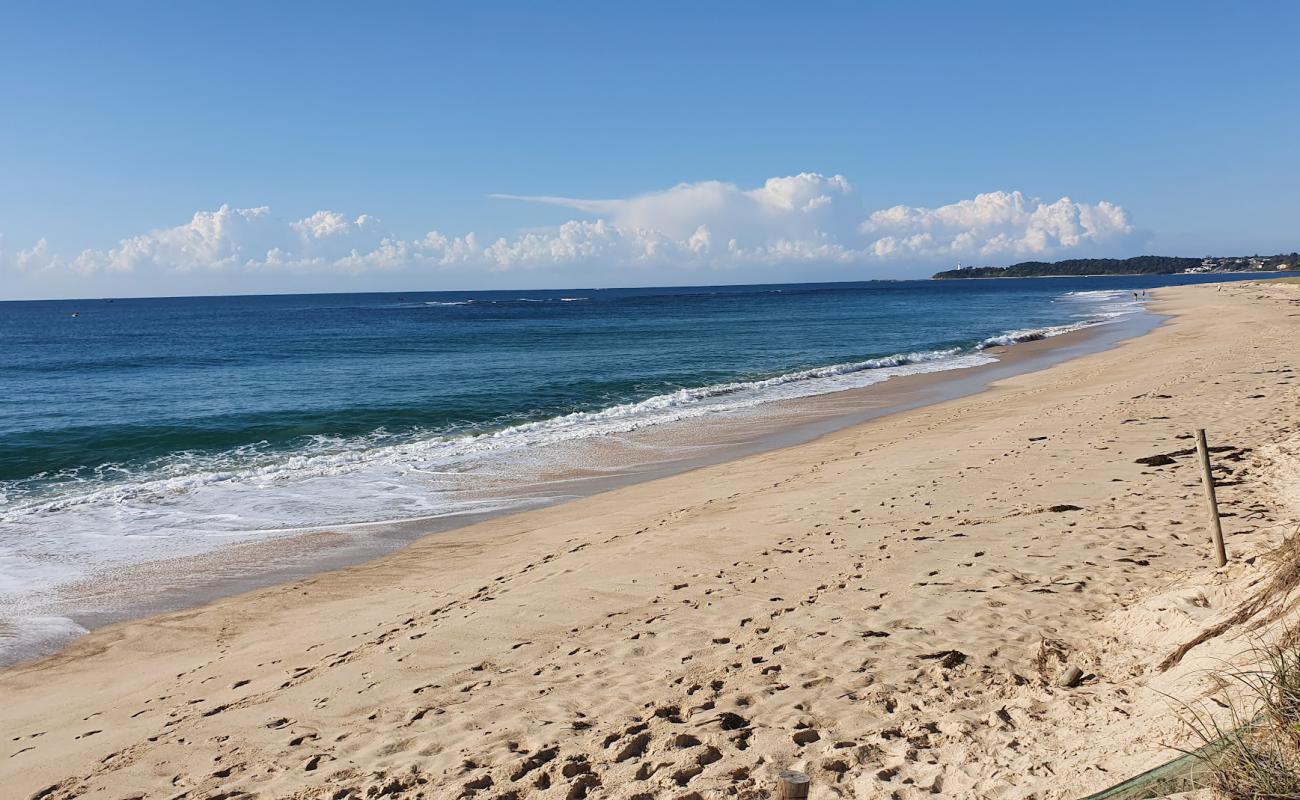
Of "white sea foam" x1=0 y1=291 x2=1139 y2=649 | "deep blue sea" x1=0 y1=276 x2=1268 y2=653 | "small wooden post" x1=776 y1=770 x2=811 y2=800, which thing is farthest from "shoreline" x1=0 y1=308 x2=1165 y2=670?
"small wooden post" x1=776 y1=770 x2=811 y2=800

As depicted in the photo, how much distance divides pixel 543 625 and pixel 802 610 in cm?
239

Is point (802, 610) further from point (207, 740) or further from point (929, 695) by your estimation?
point (207, 740)

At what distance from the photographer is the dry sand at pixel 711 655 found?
4934 millimetres

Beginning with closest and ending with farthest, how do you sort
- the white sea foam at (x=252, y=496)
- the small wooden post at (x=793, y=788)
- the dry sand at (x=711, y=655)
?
the small wooden post at (x=793, y=788)
the dry sand at (x=711, y=655)
the white sea foam at (x=252, y=496)

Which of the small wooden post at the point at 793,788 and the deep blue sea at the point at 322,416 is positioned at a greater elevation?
the deep blue sea at the point at 322,416

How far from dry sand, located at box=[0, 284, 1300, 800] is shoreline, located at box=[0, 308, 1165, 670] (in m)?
0.47

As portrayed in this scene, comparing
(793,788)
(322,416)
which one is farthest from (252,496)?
(793,788)

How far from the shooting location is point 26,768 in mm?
5758

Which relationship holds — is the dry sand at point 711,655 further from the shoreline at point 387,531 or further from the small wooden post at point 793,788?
the small wooden post at point 793,788

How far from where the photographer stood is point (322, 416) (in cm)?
2280

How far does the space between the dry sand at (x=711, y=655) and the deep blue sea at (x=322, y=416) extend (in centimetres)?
357

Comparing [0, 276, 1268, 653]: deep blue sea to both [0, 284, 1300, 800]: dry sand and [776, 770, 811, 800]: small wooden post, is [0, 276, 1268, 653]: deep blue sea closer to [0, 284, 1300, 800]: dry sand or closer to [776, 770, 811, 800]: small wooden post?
[0, 284, 1300, 800]: dry sand

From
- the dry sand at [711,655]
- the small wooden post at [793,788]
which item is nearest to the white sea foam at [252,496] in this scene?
the dry sand at [711,655]

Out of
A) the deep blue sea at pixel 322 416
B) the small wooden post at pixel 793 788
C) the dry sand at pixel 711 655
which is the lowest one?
the dry sand at pixel 711 655
